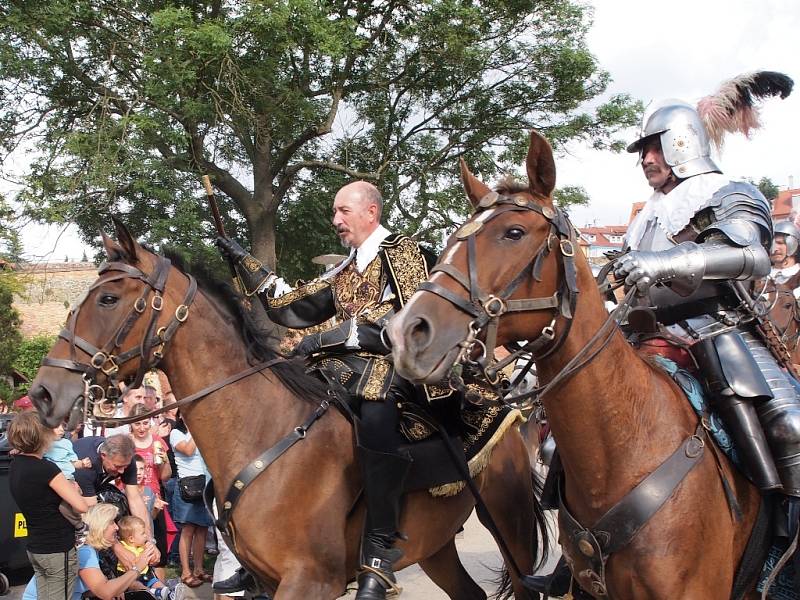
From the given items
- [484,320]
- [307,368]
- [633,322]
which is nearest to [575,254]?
[484,320]

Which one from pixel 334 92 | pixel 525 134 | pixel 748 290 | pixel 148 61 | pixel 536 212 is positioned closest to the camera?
pixel 536 212

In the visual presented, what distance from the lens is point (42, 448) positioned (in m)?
5.12

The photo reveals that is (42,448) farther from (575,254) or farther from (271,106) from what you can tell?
(271,106)

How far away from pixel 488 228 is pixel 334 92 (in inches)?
502

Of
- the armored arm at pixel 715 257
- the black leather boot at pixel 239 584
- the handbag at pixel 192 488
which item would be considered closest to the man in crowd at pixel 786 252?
the armored arm at pixel 715 257

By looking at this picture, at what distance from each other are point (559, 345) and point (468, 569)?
16.7ft

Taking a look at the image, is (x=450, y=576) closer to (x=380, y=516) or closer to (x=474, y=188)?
(x=380, y=516)

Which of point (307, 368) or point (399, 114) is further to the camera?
point (399, 114)

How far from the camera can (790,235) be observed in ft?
27.8

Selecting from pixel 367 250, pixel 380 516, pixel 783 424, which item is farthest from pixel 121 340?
pixel 783 424

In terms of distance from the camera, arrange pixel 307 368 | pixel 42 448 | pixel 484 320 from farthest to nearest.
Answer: pixel 42 448, pixel 307 368, pixel 484 320

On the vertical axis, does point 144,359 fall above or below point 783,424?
above

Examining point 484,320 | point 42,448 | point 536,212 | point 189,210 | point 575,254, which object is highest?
point 189,210

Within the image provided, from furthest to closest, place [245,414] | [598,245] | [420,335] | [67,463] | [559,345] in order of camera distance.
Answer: [598,245], [67,463], [245,414], [559,345], [420,335]
